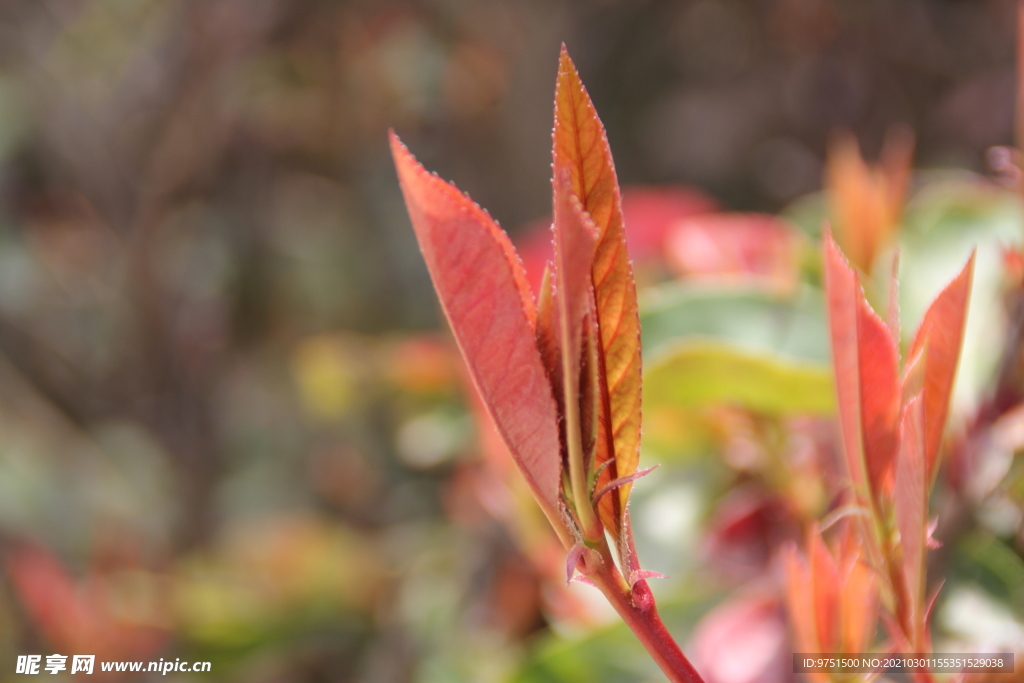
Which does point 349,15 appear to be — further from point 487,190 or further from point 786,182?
point 786,182

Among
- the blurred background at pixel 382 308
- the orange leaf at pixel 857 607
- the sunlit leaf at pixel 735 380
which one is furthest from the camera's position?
the blurred background at pixel 382 308

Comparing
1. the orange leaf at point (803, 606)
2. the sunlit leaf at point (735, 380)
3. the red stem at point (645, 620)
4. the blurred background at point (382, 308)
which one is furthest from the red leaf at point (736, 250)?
the red stem at point (645, 620)

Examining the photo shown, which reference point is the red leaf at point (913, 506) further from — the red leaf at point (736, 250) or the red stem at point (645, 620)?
the red leaf at point (736, 250)

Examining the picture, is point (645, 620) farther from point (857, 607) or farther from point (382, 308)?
point (382, 308)

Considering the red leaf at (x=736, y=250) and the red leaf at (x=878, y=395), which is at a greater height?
the red leaf at (x=736, y=250)

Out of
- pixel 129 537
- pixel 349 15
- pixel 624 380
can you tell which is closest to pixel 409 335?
pixel 129 537
